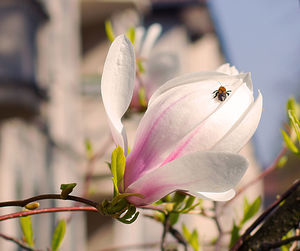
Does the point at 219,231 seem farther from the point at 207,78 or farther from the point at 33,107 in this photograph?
the point at 33,107

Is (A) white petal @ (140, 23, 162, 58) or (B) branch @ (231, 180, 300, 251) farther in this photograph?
(A) white petal @ (140, 23, 162, 58)

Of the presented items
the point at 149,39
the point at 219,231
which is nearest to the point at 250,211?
the point at 219,231

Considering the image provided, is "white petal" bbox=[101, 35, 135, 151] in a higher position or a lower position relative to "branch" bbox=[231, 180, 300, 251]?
higher

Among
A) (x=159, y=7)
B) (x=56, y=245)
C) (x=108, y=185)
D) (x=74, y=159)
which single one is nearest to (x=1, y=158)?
(x=74, y=159)

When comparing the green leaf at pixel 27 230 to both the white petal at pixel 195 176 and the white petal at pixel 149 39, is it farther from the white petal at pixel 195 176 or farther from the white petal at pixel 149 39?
the white petal at pixel 149 39

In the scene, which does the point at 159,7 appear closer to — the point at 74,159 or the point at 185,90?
the point at 74,159

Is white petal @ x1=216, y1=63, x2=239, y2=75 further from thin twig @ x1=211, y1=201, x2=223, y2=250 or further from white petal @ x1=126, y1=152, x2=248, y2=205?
thin twig @ x1=211, y1=201, x2=223, y2=250

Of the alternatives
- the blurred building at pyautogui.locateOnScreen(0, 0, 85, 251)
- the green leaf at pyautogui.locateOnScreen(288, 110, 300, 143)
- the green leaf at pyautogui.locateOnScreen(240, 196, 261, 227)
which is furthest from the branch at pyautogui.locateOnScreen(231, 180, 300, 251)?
the blurred building at pyautogui.locateOnScreen(0, 0, 85, 251)
